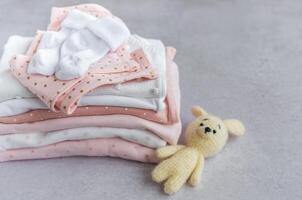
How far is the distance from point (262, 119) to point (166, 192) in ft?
1.10

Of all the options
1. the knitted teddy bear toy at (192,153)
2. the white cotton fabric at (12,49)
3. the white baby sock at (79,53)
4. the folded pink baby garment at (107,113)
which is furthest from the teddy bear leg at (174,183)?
the white cotton fabric at (12,49)

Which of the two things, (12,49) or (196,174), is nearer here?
(196,174)

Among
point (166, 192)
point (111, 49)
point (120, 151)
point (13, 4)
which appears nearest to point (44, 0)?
point (13, 4)

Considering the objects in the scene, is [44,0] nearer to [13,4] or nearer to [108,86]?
[13,4]

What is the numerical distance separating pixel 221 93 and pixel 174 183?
13.8 inches

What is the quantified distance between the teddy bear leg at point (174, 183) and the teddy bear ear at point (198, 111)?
191mm

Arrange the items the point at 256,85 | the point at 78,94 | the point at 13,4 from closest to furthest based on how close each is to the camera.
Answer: the point at 78,94, the point at 256,85, the point at 13,4

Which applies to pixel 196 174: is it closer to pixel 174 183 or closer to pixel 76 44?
pixel 174 183

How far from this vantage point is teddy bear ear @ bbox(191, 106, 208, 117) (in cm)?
96

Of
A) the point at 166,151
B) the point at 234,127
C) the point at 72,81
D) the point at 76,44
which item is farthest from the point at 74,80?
the point at 234,127

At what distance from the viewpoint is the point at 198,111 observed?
0.96m

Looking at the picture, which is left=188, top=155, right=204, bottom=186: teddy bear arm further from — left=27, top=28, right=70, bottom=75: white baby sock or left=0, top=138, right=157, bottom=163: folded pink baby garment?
left=27, top=28, right=70, bottom=75: white baby sock

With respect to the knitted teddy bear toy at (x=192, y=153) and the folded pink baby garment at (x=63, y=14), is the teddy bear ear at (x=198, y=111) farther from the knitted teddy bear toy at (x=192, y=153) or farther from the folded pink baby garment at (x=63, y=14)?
the folded pink baby garment at (x=63, y=14)

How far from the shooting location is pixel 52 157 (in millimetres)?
890
